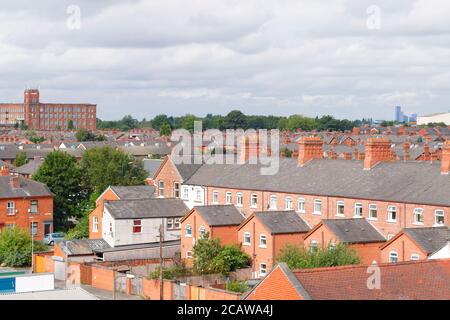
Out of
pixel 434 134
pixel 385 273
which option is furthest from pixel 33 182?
pixel 434 134

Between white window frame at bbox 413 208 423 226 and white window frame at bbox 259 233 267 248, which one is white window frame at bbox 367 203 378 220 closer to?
white window frame at bbox 413 208 423 226

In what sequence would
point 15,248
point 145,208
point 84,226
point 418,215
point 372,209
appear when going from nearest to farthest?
1. point 418,215
2. point 372,209
3. point 15,248
4. point 145,208
5. point 84,226

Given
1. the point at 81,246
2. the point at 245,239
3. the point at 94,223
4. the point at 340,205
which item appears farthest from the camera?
the point at 94,223

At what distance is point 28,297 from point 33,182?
117 ft

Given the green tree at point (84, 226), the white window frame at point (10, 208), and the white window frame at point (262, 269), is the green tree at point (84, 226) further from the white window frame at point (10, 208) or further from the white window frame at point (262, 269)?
the white window frame at point (262, 269)

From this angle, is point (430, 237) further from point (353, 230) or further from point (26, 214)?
point (26, 214)

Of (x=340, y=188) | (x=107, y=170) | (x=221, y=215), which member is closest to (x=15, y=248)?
(x=221, y=215)

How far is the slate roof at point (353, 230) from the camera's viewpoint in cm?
4681

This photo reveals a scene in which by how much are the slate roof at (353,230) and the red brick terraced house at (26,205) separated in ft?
104

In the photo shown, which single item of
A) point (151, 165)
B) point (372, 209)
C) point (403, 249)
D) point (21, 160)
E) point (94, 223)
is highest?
point (151, 165)

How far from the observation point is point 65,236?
66.6m

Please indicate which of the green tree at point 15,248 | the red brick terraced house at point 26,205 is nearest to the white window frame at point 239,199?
the green tree at point 15,248

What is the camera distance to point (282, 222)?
5162 centimetres

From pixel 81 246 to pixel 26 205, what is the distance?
51.8ft
